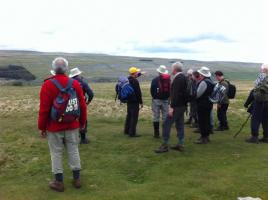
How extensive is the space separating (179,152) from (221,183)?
3.28 m

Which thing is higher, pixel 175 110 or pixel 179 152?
pixel 175 110

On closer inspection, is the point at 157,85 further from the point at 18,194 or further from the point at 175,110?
the point at 18,194

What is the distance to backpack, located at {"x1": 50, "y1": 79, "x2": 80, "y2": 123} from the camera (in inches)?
373

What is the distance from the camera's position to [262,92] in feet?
49.3

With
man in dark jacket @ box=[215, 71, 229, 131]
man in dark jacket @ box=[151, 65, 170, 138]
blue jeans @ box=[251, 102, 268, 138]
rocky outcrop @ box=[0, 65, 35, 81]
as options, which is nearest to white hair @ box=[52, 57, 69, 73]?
man in dark jacket @ box=[151, 65, 170, 138]

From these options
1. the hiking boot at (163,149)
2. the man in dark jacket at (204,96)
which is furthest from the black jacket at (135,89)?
the hiking boot at (163,149)

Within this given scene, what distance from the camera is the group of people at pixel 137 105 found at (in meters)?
9.59

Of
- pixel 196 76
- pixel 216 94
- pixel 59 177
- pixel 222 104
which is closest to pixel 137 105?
pixel 196 76

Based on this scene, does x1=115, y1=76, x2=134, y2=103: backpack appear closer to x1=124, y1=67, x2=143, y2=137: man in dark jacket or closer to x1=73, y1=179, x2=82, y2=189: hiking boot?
x1=124, y1=67, x2=143, y2=137: man in dark jacket

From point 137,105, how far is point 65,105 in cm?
730

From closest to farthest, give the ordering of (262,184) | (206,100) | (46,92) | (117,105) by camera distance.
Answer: (46,92) < (262,184) < (206,100) < (117,105)

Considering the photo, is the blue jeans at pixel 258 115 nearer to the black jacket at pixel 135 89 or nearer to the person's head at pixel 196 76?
the person's head at pixel 196 76

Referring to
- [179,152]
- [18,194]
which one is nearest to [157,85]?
[179,152]

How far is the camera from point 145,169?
1207 centimetres
